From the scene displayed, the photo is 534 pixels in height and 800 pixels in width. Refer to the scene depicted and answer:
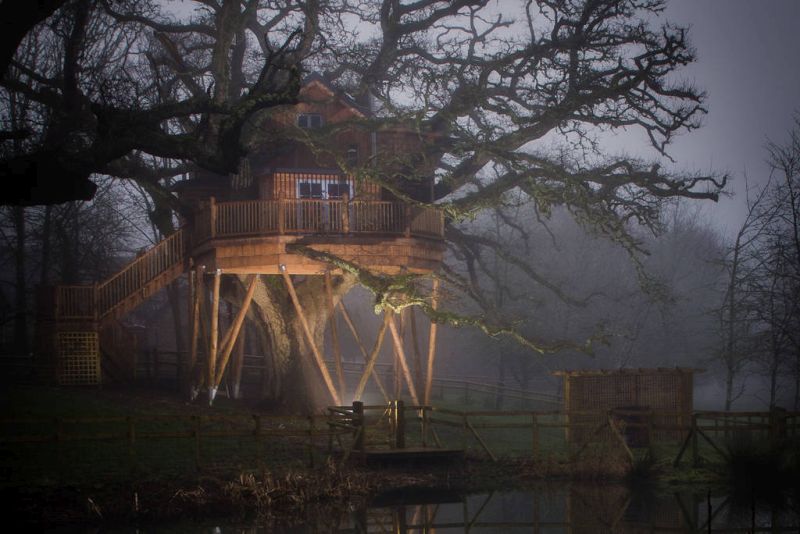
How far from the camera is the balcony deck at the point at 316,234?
34.8 meters

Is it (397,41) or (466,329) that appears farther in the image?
(466,329)

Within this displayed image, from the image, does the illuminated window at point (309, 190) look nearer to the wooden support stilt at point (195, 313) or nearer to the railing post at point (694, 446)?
the wooden support stilt at point (195, 313)

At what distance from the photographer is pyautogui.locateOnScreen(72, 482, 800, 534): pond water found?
1970 cm

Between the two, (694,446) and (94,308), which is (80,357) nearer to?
(94,308)

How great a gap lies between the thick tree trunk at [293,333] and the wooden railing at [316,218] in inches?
141

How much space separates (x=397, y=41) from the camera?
138ft

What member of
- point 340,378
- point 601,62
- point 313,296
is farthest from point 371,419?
point 601,62

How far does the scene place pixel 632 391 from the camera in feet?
107

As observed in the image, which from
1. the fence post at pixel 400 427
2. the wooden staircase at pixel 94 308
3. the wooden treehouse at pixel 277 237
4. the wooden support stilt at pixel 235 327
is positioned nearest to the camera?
the fence post at pixel 400 427

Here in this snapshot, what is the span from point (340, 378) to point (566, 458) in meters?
10.5

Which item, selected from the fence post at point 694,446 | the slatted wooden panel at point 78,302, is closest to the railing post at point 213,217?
the slatted wooden panel at point 78,302

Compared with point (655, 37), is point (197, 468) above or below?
below

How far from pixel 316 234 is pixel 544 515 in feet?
51.3

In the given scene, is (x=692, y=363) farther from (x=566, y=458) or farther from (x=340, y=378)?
(x=566, y=458)
